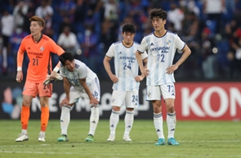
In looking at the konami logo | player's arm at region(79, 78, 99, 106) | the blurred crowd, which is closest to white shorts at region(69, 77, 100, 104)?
player's arm at region(79, 78, 99, 106)

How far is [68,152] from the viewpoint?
9.46 m

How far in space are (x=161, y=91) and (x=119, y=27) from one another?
37.7ft

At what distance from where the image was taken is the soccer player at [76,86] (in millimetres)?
11562

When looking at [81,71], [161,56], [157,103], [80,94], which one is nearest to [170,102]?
[157,103]

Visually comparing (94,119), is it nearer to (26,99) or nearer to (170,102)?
(26,99)

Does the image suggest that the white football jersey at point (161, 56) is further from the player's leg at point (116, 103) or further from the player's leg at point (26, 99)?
the player's leg at point (26, 99)

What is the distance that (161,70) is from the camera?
10.8 meters

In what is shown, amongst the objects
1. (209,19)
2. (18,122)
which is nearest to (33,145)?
(18,122)

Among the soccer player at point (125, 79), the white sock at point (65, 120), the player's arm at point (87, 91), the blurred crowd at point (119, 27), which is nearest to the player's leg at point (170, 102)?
the player's arm at point (87, 91)

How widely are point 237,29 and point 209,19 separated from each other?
2.01 meters

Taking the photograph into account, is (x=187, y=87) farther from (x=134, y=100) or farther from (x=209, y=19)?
(x=134, y=100)

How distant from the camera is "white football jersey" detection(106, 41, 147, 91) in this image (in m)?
12.7

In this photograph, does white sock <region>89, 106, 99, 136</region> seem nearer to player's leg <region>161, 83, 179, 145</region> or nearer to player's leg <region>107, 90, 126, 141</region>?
player's leg <region>107, 90, 126, 141</region>

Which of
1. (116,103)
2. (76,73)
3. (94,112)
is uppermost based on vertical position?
(76,73)
